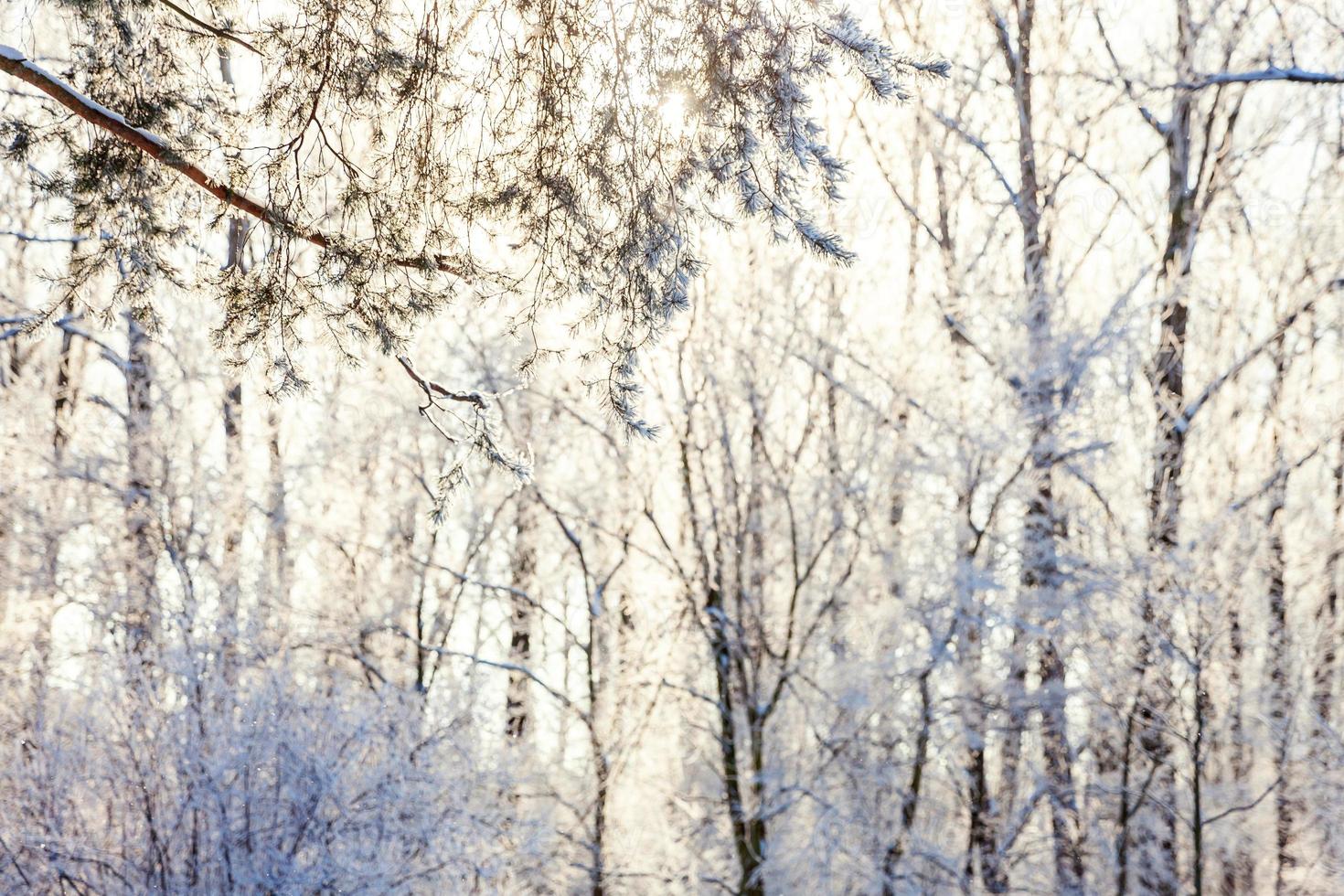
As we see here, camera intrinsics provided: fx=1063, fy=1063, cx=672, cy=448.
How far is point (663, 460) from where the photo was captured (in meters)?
11.1

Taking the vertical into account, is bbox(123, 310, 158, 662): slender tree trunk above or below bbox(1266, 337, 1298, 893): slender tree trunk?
above

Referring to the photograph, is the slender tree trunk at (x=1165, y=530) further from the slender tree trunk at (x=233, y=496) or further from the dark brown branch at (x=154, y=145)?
the slender tree trunk at (x=233, y=496)

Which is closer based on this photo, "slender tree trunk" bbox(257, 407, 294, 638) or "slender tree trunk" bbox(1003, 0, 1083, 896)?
"slender tree trunk" bbox(1003, 0, 1083, 896)

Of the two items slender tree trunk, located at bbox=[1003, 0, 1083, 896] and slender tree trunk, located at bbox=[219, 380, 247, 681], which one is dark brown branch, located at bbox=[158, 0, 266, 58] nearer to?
slender tree trunk, located at bbox=[219, 380, 247, 681]

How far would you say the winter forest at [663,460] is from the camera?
3732 millimetres

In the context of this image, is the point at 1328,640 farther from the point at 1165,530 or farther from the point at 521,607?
the point at 521,607

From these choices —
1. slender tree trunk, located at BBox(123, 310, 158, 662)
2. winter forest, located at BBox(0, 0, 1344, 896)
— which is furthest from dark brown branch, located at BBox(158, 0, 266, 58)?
slender tree trunk, located at BBox(123, 310, 158, 662)

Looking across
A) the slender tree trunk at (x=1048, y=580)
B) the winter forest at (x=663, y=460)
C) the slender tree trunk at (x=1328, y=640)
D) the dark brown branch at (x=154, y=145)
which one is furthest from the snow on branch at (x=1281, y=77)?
the dark brown branch at (x=154, y=145)

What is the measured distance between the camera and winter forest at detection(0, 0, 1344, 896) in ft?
12.2

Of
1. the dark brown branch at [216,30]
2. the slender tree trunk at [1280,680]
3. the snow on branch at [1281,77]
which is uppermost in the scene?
the snow on branch at [1281,77]

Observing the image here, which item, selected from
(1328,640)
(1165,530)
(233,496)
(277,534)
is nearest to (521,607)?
(277,534)

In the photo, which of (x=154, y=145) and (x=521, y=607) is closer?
(x=154, y=145)

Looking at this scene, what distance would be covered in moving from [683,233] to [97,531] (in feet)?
34.4

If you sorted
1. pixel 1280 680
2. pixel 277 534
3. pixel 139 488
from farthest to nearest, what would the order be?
pixel 277 534 → pixel 139 488 → pixel 1280 680
